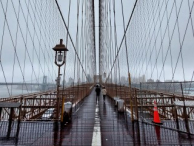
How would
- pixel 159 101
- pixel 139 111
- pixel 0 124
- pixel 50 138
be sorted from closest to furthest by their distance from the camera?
pixel 50 138 → pixel 0 124 → pixel 139 111 → pixel 159 101

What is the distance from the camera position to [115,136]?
3.44 meters

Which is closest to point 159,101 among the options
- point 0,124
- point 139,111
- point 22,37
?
point 139,111

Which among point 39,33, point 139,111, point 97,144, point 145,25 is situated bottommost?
point 97,144

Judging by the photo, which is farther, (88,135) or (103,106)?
(103,106)

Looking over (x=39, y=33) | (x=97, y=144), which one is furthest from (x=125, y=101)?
(x=39, y=33)

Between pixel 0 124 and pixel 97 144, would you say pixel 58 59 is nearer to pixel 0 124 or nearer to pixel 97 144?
pixel 0 124

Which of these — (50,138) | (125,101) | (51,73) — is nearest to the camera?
(50,138)

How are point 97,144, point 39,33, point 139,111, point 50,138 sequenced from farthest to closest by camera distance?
point 39,33 → point 139,111 → point 50,138 → point 97,144

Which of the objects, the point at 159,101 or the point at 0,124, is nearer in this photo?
the point at 0,124

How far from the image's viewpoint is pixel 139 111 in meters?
4.82

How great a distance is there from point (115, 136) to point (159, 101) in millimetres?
2945

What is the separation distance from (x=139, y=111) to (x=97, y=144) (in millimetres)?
2286

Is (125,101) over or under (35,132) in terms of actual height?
over

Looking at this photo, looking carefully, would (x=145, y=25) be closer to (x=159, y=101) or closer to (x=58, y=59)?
(x=159, y=101)
